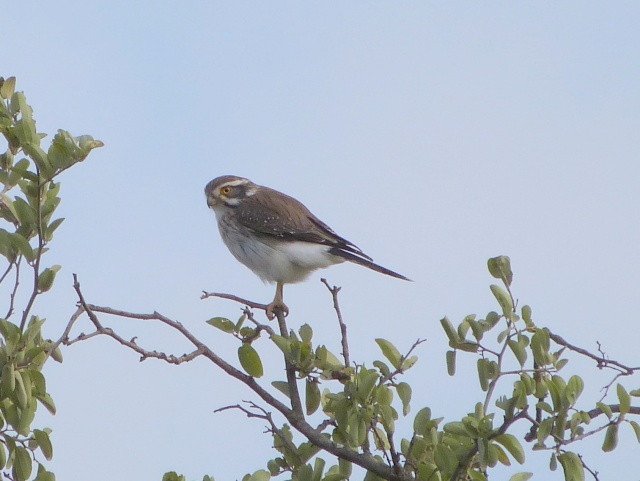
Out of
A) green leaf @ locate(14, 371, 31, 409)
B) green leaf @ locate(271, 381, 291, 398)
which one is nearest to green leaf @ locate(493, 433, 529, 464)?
green leaf @ locate(271, 381, 291, 398)

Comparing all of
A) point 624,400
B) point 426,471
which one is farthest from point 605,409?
point 426,471

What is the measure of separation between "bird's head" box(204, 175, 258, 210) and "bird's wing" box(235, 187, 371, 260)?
14cm

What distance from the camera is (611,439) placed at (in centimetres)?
351

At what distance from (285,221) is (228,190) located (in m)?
0.96

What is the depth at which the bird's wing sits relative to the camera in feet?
27.9

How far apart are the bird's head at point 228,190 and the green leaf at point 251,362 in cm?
512

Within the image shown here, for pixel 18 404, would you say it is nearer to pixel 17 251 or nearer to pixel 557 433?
pixel 17 251

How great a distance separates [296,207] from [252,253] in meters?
0.82

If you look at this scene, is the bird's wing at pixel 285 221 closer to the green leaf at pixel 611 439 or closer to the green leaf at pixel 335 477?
the green leaf at pixel 335 477

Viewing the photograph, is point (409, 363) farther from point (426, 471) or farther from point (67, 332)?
point (67, 332)

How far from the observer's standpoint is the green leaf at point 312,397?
4369 millimetres

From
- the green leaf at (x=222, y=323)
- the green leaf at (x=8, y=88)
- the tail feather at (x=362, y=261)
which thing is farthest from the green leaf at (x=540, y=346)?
the tail feather at (x=362, y=261)

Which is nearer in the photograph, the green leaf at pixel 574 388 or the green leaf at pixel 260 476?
the green leaf at pixel 574 388

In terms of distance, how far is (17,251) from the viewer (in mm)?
4105
